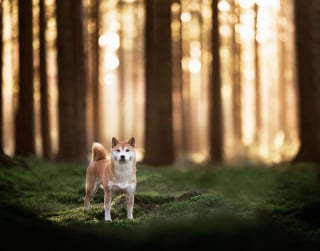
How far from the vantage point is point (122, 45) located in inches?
1415

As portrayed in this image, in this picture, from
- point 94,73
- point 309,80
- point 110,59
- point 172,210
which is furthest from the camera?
point 110,59

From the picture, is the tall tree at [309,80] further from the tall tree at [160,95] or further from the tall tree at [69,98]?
the tall tree at [69,98]

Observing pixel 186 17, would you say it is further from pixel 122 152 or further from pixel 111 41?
pixel 122 152

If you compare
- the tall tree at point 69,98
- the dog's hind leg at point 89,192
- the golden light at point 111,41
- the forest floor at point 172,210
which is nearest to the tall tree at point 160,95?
the forest floor at point 172,210

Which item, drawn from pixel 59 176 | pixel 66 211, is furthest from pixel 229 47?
pixel 66 211

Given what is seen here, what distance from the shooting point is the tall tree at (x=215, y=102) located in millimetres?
22078

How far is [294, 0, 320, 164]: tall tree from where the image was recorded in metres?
17.2

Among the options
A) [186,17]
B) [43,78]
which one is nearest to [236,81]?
[186,17]

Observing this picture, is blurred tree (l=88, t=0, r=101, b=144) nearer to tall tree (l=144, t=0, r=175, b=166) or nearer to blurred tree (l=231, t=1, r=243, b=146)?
blurred tree (l=231, t=1, r=243, b=146)

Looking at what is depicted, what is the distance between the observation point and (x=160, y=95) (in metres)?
18.8

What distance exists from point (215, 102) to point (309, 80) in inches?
220

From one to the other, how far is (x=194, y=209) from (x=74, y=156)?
10.2 metres

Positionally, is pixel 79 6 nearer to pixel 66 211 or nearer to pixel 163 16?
pixel 163 16

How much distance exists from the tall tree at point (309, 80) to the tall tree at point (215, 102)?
4.91 m
